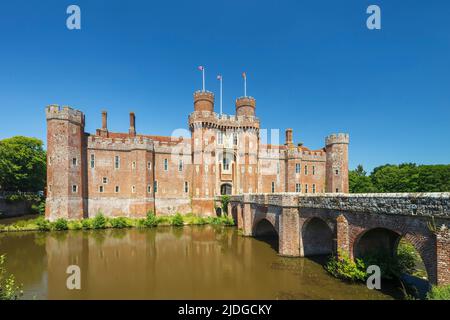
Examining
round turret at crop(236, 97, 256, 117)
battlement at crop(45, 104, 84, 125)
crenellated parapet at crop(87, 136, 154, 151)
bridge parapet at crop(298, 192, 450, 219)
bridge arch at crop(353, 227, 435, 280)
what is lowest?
bridge arch at crop(353, 227, 435, 280)

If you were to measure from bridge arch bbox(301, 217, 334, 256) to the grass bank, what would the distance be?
14758 millimetres

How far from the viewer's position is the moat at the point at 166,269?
10891 mm

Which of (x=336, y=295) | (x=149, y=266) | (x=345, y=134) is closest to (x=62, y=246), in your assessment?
(x=149, y=266)

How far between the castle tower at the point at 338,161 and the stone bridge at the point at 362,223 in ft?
67.1

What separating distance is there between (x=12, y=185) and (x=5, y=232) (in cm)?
1497

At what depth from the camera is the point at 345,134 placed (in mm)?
36156

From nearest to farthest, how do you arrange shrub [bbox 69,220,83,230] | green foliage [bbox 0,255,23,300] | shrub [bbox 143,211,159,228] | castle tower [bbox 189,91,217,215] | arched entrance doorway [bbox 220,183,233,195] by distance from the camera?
green foliage [bbox 0,255,23,300] < shrub [bbox 69,220,83,230] < shrub [bbox 143,211,159,228] < castle tower [bbox 189,91,217,215] < arched entrance doorway [bbox 220,183,233,195]

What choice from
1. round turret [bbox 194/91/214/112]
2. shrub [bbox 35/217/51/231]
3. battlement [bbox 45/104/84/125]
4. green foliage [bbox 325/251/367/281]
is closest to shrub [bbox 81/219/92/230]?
shrub [bbox 35/217/51/231]

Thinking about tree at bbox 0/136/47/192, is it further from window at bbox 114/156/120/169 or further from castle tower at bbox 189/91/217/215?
castle tower at bbox 189/91/217/215

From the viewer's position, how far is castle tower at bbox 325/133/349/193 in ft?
119

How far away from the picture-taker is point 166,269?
47.2 ft

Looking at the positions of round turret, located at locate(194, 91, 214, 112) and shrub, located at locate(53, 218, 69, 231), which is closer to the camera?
shrub, located at locate(53, 218, 69, 231)
